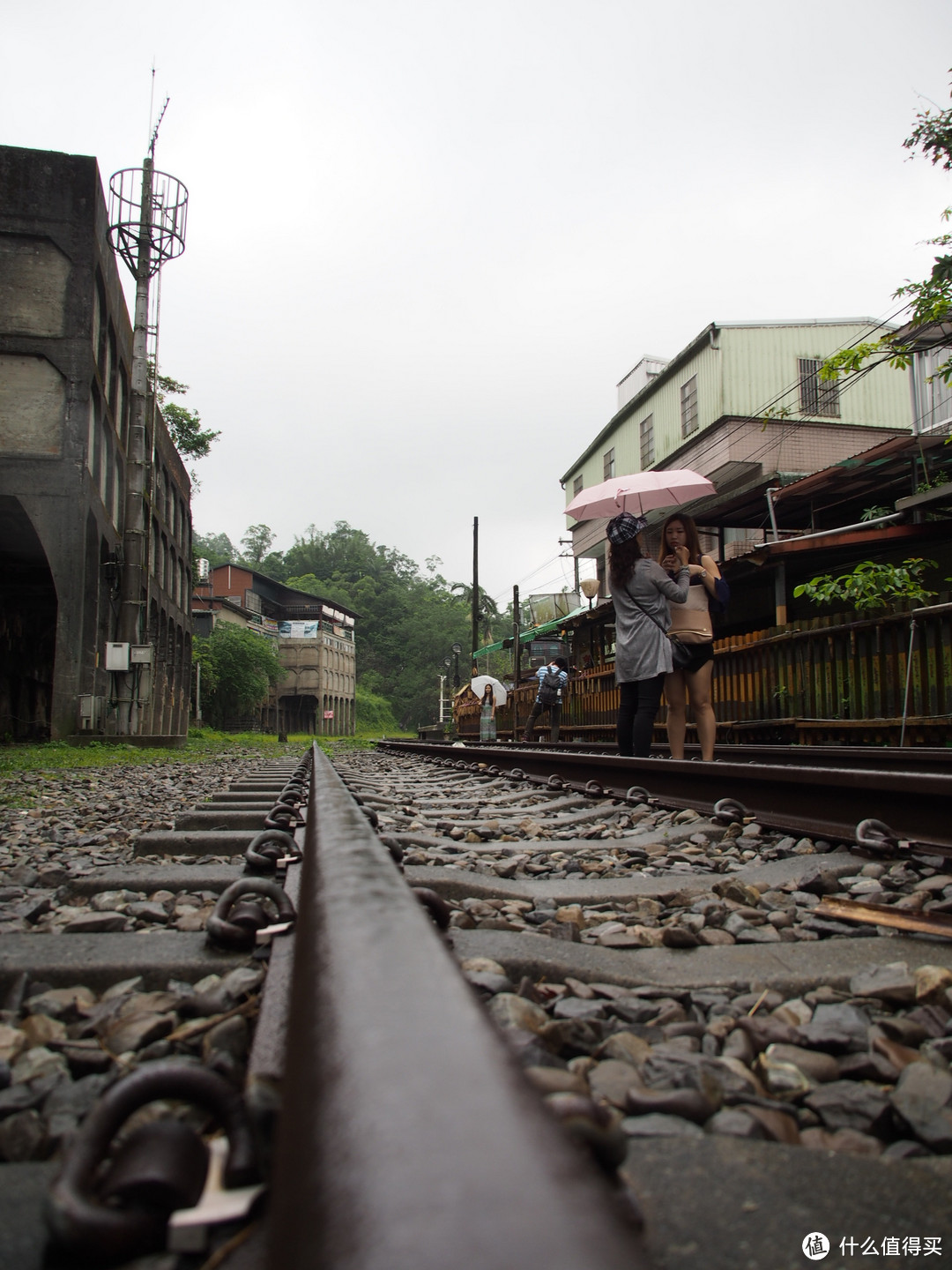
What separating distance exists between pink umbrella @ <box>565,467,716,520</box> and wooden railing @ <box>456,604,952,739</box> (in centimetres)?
206

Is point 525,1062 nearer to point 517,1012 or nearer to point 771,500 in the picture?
point 517,1012

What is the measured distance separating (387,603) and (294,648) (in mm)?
33156

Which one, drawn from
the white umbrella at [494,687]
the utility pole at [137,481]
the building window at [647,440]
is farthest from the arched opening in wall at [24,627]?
the building window at [647,440]

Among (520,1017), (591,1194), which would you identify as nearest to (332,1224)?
(591,1194)

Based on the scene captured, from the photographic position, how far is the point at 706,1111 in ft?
3.08

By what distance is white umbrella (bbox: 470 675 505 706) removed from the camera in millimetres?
20031

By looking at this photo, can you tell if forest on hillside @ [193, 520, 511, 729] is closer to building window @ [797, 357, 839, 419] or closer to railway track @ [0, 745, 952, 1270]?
building window @ [797, 357, 839, 419]

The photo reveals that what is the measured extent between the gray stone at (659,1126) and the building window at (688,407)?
842 inches

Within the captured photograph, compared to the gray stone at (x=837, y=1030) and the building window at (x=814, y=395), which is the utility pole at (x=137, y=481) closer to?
the building window at (x=814, y=395)

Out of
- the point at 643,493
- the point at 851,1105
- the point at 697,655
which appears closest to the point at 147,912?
the point at 851,1105

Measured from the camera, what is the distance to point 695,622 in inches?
211

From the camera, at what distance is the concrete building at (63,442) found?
14992 millimetres

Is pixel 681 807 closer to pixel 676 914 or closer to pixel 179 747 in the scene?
pixel 676 914

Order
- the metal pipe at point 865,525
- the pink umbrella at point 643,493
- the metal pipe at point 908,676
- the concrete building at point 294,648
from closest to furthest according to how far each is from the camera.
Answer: the metal pipe at point 908,676 → the pink umbrella at point 643,493 → the metal pipe at point 865,525 → the concrete building at point 294,648
